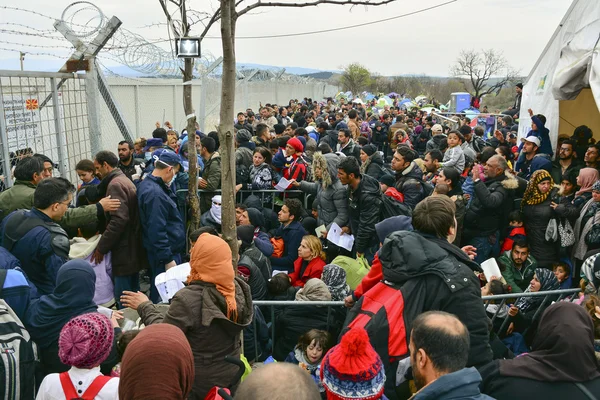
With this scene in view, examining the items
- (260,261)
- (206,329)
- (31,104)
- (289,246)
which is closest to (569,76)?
(289,246)

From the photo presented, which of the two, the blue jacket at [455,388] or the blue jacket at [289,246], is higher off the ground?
the blue jacket at [455,388]

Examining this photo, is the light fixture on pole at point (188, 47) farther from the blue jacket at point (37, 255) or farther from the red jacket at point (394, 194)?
the red jacket at point (394, 194)

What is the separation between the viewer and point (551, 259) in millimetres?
5891

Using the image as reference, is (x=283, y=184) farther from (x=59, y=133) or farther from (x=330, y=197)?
(x=59, y=133)

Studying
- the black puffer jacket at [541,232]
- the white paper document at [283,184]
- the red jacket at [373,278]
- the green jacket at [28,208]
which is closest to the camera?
the red jacket at [373,278]

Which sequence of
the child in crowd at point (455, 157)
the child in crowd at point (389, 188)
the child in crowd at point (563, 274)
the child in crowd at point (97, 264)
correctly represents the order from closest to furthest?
the child in crowd at point (97, 264)
the child in crowd at point (563, 274)
the child in crowd at point (389, 188)
the child in crowd at point (455, 157)

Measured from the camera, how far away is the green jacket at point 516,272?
5412 mm

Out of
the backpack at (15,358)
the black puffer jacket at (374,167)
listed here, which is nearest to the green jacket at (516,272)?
the black puffer jacket at (374,167)

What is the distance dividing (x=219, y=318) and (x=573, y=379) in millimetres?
1882

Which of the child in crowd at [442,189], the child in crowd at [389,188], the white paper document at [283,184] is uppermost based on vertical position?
the child in crowd at [442,189]

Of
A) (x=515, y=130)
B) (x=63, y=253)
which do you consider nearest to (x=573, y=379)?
(x=63, y=253)

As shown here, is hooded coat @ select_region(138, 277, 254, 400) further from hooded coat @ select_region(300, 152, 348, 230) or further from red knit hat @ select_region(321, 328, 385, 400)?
hooded coat @ select_region(300, 152, 348, 230)

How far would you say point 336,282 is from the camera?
15.6 ft

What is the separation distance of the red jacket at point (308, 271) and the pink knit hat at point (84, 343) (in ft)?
10.1
